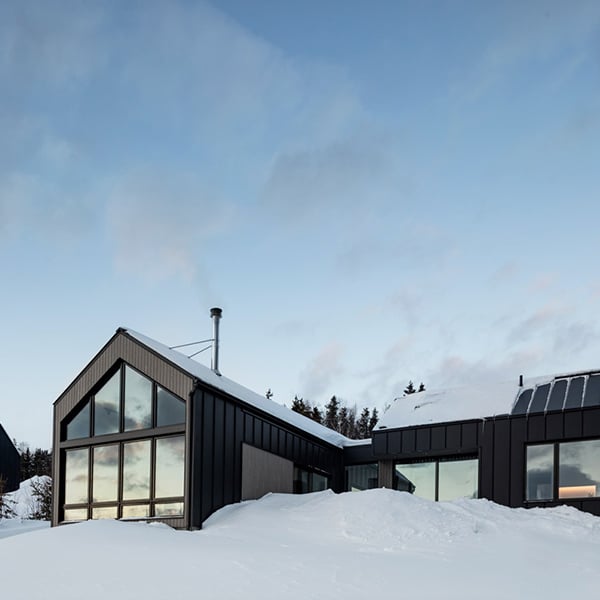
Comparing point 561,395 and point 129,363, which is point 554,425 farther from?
point 129,363

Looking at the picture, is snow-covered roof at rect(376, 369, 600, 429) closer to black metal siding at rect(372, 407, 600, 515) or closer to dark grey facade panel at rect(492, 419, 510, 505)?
black metal siding at rect(372, 407, 600, 515)

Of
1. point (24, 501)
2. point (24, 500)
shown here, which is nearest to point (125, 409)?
point (24, 501)

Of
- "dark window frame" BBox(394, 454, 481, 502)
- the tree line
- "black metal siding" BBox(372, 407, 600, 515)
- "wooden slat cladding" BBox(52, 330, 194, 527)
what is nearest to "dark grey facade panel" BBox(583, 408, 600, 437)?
"black metal siding" BBox(372, 407, 600, 515)

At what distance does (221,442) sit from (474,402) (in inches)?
231

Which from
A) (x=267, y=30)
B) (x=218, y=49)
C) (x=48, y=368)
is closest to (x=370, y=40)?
(x=267, y=30)

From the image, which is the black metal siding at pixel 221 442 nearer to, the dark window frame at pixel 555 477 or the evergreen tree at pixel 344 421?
the dark window frame at pixel 555 477

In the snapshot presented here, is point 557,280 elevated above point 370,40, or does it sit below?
below

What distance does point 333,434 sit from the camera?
18.6 metres

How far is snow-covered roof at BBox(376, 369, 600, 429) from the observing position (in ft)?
45.6

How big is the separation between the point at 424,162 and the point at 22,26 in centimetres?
938

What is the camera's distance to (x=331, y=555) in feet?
30.4

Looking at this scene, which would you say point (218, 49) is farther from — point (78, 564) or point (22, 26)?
point (78, 564)

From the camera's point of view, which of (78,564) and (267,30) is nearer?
(78,564)

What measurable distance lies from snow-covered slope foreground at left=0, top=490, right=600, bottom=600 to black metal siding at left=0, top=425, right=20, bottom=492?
2491 cm
